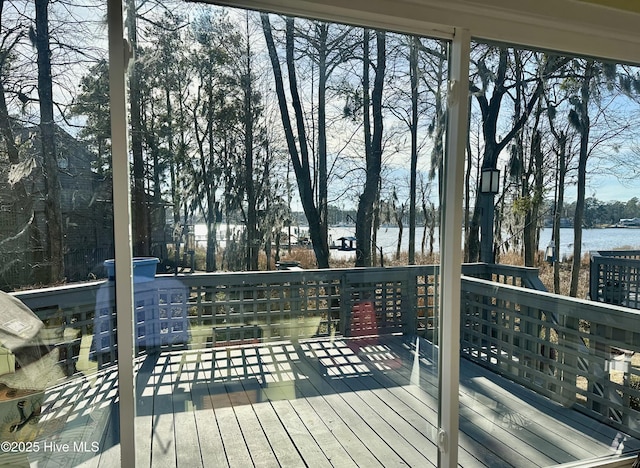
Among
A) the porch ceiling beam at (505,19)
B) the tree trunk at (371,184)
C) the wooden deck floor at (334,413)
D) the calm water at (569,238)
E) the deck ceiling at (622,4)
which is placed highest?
the deck ceiling at (622,4)

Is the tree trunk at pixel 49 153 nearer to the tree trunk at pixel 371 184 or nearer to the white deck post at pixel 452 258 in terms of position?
the tree trunk at pixel 371 184

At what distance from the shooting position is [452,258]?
1.68 m

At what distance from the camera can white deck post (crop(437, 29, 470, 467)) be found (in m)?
1.64

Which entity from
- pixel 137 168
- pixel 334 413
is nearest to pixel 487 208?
pixel 334 413

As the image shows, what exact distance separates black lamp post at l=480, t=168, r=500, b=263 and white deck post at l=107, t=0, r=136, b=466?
4.94 feet

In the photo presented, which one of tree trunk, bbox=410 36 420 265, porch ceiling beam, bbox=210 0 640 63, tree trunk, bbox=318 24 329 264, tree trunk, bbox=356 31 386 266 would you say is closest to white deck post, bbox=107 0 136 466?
porch ceiling beam, bbox=210 0 640 63

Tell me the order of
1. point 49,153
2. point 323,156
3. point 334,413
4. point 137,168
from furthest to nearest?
1. point 334,413
2. point 323,156
3. point 137,168
4. point 49,153

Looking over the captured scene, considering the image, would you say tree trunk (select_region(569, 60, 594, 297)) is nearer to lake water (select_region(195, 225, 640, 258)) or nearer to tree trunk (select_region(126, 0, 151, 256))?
lake water (select_region(195, 225, 640, 258))

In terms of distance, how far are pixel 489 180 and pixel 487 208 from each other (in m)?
0.13

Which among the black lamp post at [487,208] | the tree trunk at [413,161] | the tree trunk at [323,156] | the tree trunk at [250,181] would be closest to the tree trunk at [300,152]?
the tree trunk at [323,156]

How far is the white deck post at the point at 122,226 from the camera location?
125 cm

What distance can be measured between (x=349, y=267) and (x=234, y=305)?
0.53 meters

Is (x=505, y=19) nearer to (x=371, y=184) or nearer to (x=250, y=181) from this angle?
(x=371, y=184)

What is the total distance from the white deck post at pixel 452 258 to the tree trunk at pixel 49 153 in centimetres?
149
